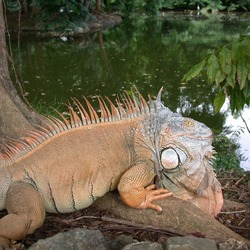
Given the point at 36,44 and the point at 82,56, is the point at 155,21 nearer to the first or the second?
the point at 36,44

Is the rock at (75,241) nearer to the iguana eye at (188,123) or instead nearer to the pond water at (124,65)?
the iguana eye at (188,123)

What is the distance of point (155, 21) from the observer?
31.8m

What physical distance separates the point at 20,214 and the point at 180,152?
3.43 feet

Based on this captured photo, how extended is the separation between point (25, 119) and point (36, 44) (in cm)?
1657

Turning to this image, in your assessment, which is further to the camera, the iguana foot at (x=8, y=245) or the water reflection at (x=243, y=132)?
the water reflection at (x=243, y=132)

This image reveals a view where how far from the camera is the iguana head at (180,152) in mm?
2709

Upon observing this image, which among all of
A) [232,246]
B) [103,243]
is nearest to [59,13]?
[103,243]

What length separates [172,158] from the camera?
2.71 metres

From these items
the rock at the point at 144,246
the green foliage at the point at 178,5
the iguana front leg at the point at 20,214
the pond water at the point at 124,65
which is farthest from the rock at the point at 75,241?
the green foliage at the point at 178,5

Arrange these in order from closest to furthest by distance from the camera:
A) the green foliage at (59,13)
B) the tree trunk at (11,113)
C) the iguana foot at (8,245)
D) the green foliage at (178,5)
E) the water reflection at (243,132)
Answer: the iguana foot at (8,245) < the tree trunk at (11,113) < the water reflection at (243,132) < the green foliage at (59,13) < the green foliage at (178,5)

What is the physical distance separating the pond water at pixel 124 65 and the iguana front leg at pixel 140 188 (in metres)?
2.83

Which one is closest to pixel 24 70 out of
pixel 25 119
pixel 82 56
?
pixel 82 56

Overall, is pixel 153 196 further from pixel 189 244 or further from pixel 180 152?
pixel 189 244

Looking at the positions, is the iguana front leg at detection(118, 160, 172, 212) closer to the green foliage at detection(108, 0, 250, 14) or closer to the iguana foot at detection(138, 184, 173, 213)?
the iguana foot at detection(138, 184, 173, 213)
